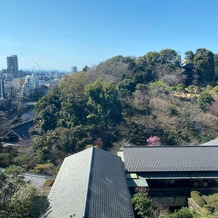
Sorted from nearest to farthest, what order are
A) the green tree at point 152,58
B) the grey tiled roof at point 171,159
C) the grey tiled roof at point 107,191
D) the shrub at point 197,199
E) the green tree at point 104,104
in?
the grey tiled roof at point 107,191
the shrub at point 197,199
the grey tiled roof at point 171,159
the green tree at point 104,104
the green tree at point 152,58

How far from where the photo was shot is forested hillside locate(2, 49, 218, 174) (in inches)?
894

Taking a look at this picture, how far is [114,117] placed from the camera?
26391 millimetres

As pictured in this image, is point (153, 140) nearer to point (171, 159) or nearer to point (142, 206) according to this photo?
point (171, 159)

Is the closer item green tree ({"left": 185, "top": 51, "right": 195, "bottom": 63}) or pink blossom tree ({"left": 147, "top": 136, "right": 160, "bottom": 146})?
pink blossom tree ({"left": 147, "top": 136, "right": 160, "bottom": 146})

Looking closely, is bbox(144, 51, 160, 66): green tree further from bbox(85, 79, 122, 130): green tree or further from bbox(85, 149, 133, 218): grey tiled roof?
bbox(85, 149, 133, 218): grey tiled roof

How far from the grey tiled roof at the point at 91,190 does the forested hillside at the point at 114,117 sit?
19.8 ft

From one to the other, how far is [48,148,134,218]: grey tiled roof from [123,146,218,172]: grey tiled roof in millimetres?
1162

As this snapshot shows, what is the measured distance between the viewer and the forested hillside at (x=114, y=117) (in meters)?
22.7

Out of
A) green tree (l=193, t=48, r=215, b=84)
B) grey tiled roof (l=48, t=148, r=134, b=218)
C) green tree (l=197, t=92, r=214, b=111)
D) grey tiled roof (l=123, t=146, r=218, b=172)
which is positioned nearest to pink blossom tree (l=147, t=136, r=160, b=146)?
grey tiled roof (l=123, t=146, r=218, b=172)

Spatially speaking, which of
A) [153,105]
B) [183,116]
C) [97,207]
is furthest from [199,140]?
[97,207]

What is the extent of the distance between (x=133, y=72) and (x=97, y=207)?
26.9 m

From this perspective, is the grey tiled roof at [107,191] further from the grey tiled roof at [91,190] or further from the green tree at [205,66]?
the green tree at [205,66]

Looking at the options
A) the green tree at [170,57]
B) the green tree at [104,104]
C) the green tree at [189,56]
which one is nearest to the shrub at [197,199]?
the green tree at [104,104]

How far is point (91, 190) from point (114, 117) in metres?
15.5
